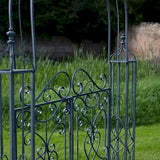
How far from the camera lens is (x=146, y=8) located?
1184 cm

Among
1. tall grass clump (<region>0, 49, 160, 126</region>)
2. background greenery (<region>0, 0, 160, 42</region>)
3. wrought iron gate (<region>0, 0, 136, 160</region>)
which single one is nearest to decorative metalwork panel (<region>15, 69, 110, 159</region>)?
wrought iron gate (<region>0, 0, 136, 160</region>)

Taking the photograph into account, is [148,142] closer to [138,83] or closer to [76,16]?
[138,83]

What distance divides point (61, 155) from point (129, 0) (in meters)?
8.70

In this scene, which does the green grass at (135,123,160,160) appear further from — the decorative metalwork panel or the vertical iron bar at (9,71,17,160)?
the vertical iron bar at (9,71,17,160)

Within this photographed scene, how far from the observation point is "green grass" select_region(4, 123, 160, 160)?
3959 millimetres

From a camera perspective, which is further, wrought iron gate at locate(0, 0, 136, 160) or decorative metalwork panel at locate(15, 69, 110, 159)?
decorative metalwork panel at locate(15, 69, 110, 159)

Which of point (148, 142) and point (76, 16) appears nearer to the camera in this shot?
point (148, 142)

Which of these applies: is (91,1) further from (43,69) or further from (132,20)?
(43,69)

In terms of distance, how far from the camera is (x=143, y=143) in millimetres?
4398

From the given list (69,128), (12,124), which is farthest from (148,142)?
(12,124)

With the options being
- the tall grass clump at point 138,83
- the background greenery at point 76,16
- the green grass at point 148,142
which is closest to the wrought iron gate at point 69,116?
the green grass at point 148,142

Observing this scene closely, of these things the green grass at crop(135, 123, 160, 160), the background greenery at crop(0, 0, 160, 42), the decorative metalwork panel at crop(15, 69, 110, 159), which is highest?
the background greenery at crop(0, 0, 160, 42)

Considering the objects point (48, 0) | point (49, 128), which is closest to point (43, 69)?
point (49, 128)

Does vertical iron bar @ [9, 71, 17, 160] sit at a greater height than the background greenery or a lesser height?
lesser
